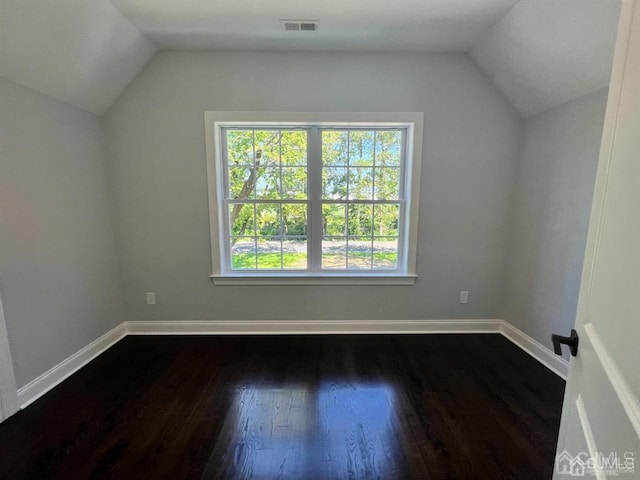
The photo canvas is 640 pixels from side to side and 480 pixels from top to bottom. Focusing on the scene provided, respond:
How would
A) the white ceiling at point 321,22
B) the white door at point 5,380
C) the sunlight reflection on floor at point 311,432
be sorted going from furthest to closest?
1. the white ceiling at point 321,22
2. the white door at point 5,380
3. the sunlight reflection on floor at point 311,432

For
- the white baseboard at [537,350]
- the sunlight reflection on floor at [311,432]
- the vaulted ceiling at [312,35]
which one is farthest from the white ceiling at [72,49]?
the white baseboard at [537,350]

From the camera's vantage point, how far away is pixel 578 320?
2.86 feet

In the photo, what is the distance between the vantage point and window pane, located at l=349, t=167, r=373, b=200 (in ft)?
8.81

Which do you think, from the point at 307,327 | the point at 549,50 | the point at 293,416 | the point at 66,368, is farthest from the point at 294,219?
the point at 549,50

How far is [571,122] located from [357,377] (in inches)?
98.4

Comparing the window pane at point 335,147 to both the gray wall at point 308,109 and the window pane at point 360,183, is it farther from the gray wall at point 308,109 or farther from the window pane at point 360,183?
the gray wall at point 308,109

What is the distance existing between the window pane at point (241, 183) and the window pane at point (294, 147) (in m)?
0.37

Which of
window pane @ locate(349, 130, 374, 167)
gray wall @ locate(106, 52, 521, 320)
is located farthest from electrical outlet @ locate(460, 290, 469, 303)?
window pane @ locate(349, 130, 374, 167)

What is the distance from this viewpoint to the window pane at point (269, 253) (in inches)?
110

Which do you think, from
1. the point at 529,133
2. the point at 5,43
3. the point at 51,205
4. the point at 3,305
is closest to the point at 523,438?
the point at 529,133

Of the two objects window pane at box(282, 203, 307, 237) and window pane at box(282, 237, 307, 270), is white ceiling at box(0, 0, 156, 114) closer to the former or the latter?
window pane at box(282, 203, 307, 237)

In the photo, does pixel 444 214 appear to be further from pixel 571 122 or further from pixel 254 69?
pixel 254 69

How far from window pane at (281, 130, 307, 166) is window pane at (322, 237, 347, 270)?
0.80 metres

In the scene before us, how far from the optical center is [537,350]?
2395 millimetres
